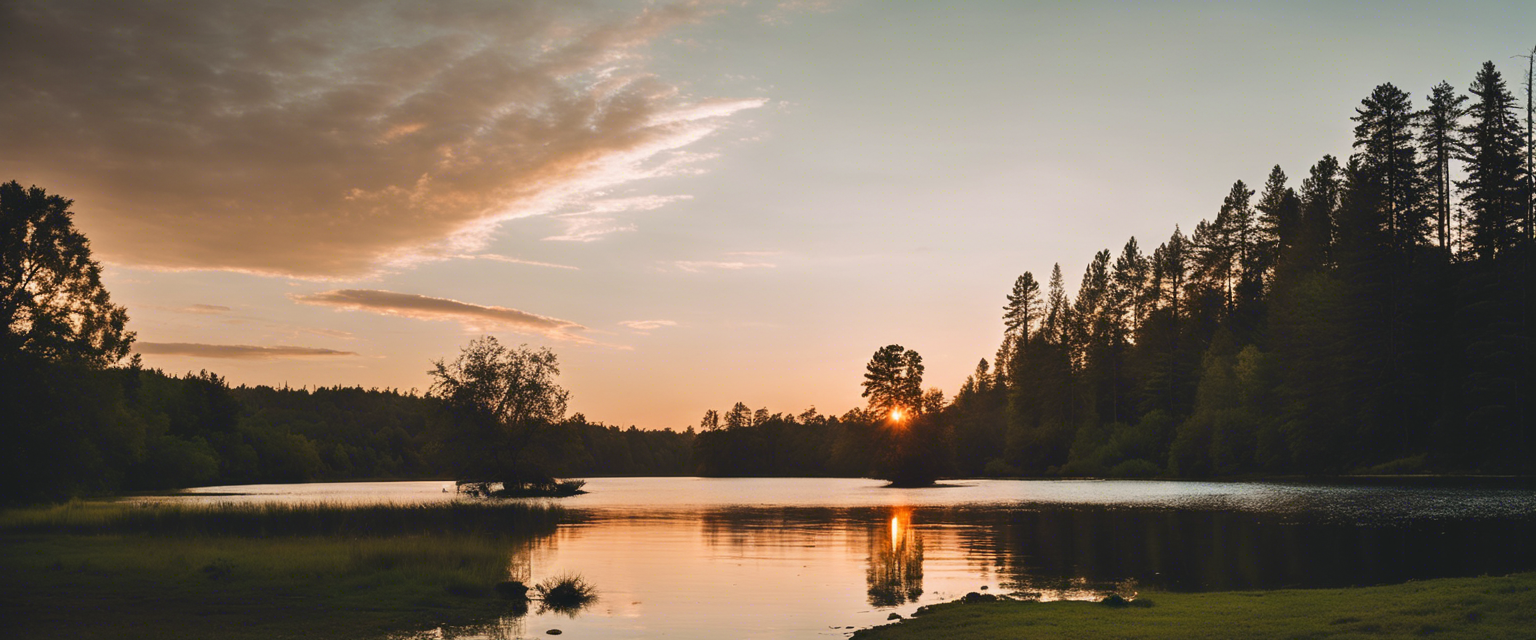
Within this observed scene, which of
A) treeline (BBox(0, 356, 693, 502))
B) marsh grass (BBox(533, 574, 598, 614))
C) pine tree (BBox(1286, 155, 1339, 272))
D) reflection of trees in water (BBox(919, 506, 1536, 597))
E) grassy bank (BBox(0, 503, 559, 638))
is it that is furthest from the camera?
pine tree (BBox(1286, 155, 1339, 272))

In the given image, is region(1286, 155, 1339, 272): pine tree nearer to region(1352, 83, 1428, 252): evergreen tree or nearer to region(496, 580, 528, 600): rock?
region(1352, 83, 1428, 252): evergreen tree

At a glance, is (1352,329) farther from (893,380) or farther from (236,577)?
(236,577)

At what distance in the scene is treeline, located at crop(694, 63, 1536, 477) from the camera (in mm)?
85750

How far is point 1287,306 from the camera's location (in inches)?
4594

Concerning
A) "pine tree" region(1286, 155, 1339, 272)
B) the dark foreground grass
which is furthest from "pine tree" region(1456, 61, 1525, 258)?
the dark foreground grass

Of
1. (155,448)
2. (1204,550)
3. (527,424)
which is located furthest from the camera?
(155,448)

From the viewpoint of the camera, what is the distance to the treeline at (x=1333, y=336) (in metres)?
85.8

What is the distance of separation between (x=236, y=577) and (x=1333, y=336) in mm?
101856

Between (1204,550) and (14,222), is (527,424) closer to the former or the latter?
(14,222)

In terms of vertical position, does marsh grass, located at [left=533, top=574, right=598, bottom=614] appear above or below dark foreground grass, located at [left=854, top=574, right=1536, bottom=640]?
below

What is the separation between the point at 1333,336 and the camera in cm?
9925

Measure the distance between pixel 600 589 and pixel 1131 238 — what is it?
492 feet

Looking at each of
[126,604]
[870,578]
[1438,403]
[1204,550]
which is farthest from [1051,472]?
[126,604]

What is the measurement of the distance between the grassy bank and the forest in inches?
500
